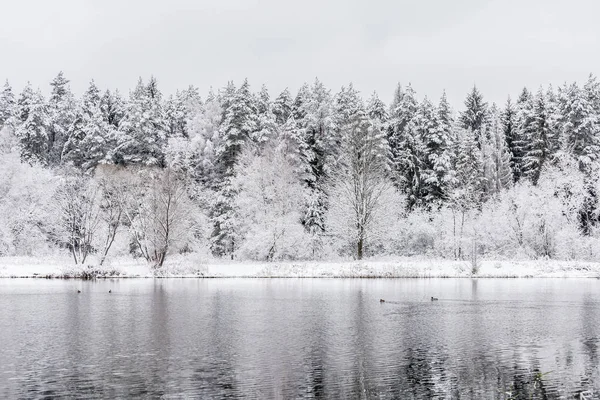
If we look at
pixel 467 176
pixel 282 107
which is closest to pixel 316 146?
pixel 282 107

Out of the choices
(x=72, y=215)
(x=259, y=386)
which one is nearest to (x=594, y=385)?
(x=259, y=386)

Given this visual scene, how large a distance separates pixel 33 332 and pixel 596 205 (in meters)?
58.6

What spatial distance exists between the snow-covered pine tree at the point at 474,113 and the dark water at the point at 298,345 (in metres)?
54.9

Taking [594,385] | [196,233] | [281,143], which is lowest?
[594,385]

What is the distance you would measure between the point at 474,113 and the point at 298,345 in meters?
76.7

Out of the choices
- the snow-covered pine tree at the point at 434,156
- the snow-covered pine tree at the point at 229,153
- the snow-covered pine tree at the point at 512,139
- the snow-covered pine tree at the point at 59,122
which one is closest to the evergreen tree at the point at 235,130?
the snow-covered pine tree at the point at 229,153

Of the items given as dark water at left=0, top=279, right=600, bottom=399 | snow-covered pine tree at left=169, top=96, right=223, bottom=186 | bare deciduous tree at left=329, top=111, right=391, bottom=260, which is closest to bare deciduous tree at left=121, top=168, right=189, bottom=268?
snow-covered pine tree at left=169, top=96, right=223, bottom=186

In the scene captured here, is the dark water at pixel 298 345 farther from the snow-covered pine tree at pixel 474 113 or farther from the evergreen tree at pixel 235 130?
the snow-covered pine tree at pixel 474 113

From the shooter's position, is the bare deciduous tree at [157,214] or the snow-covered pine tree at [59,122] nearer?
the bare deciduous tree at [157,214]

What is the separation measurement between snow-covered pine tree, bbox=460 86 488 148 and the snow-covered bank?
37.3 meters

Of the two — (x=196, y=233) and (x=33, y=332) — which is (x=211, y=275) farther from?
(x=33, y=332)

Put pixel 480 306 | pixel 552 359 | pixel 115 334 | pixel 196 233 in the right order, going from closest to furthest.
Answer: pixel 552 359 < pixel 115 334 < pixel 480 306 < pixel 196 233

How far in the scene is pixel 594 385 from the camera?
15.8 meters

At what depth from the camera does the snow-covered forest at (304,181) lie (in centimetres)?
6097
